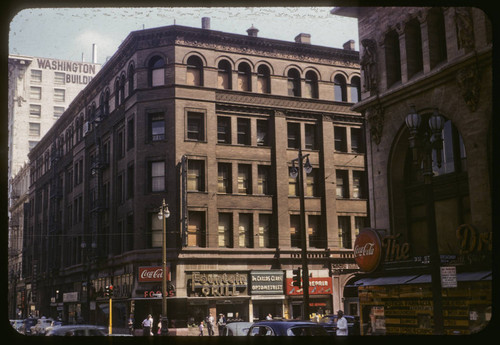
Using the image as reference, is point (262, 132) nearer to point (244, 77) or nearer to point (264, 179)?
point (264, 179)

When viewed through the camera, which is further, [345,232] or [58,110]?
[58,110]

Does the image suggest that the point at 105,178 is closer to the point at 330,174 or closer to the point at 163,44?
the point at 163,44

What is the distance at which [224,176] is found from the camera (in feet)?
136

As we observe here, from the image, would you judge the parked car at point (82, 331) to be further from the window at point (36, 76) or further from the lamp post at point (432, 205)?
the window at point (36, 76)

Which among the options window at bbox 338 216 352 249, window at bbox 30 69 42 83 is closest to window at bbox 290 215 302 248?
window at bbox 338 216 352 249

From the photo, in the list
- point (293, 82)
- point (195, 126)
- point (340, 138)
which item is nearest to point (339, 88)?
point (293, 82)

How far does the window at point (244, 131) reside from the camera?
1696 inches

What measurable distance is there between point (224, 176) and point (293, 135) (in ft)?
23.3

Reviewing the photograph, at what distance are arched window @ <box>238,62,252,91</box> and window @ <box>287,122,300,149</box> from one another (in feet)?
13.6

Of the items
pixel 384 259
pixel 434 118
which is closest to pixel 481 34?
pixel 434 118

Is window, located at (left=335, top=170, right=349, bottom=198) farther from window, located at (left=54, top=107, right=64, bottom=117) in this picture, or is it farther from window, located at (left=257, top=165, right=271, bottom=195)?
window, located at (left=54, top=107, right=64, bottom=117)

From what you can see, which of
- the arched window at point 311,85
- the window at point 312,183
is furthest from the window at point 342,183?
the arched window at point 311,85

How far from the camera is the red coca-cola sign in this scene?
2225cm

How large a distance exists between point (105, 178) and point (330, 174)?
16967 millimetres
